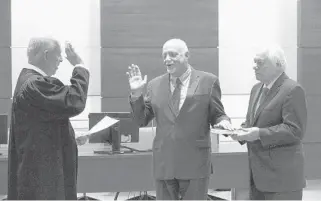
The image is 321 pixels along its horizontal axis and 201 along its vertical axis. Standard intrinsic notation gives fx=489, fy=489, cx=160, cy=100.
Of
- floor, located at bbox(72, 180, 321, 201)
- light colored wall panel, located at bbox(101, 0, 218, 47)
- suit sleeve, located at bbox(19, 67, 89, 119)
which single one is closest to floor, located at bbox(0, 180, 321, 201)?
floor, located at bbox(72, 180, 321, 201)

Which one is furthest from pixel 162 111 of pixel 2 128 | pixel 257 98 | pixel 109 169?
pixel 2 128

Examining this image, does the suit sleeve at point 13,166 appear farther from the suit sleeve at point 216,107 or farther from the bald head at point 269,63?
the bald head at point 269,63

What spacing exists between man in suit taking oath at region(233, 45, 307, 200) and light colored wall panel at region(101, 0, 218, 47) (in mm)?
3361

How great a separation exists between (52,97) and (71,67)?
3857 millimetres

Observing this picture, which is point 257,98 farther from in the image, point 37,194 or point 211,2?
point 211,2

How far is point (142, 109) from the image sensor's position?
10.1 ft

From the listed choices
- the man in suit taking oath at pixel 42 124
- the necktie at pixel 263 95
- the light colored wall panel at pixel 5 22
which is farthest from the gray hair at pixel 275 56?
the light colored wall panel at pixel 5 22

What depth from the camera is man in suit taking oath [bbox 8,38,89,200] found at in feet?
8.19

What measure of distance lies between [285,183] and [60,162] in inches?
49.2

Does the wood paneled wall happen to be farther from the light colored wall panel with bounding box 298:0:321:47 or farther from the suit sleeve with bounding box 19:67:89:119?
the suit sleeve with bounding box 19:67:89:119

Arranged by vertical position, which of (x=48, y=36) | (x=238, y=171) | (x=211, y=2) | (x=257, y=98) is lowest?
(x=238, y=171)

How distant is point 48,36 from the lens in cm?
260

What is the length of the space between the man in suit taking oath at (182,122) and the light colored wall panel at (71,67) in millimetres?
3313

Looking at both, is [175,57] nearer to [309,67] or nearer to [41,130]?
[41,130]
